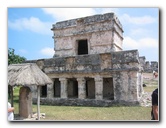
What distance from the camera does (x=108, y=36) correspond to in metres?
9.28

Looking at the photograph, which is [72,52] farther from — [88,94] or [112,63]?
[112,63]

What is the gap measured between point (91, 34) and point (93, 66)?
88.9 inches

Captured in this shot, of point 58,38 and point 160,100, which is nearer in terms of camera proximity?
point 160,100

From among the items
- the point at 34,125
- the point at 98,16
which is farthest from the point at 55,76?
the point at 34,125

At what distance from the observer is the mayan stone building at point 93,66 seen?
282 inches

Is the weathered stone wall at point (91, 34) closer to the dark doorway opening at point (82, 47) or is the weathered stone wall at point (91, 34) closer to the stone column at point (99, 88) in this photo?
the dark doorway opening at point (82, 47)

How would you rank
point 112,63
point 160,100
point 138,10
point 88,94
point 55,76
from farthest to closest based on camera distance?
1. point 88,94
2. point 55,76
3. point 112,63
4. point 138,10
5. point 160,100

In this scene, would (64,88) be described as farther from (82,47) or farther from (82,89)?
(82,47)

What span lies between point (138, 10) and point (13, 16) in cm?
302

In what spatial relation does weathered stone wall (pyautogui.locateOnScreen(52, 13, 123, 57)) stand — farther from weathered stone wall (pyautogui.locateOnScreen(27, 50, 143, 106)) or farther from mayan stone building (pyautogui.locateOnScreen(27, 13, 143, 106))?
weathered stone wall (pyautogui.locateOnScreen(27, 50, 143, 106))

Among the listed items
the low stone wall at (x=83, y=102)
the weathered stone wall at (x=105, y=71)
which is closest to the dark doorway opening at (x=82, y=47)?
the weathered stone wall at (x=105, y=71)

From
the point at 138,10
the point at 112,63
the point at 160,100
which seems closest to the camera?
the point at 160,100

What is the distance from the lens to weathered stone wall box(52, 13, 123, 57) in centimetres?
923

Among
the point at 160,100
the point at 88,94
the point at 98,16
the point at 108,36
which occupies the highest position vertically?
the point at 98,16
